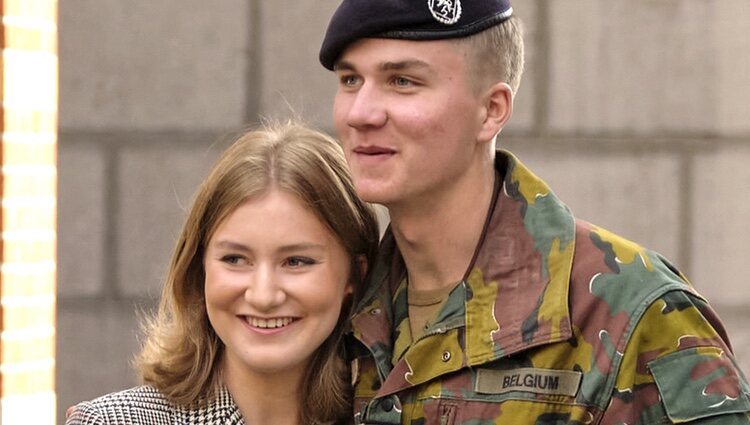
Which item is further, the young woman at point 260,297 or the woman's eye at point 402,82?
the young woman at point 260,297

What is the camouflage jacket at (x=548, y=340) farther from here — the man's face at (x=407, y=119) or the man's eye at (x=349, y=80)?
the man's eye at (x=349, y=80)

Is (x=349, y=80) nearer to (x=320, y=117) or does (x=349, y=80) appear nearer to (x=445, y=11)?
(x=445, y=11)

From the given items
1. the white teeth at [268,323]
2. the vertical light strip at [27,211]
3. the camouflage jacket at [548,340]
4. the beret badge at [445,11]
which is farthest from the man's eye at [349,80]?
the vertical light strip at [27,211]

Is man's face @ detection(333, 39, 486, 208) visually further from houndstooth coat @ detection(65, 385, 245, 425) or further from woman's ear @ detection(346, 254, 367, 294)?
houndstooth coat @ detection(65, 385, 245, 425)

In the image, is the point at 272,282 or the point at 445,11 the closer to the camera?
the point at 445,11

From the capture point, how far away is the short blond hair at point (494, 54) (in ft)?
11.5

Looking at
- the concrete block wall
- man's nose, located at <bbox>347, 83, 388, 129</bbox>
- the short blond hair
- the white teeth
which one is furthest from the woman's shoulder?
the concrete block wall

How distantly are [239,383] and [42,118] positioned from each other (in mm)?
1743

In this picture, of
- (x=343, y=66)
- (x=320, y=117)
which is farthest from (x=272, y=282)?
(x=320, y=117)

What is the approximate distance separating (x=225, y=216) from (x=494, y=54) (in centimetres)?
77

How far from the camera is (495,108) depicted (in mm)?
3582

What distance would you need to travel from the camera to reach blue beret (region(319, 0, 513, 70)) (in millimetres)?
3434

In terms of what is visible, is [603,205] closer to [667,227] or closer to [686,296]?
[667,227]

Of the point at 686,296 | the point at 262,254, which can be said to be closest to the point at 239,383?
the point at 262,254
